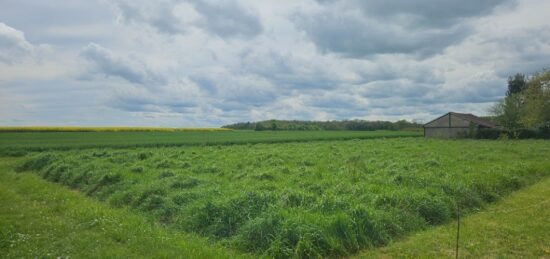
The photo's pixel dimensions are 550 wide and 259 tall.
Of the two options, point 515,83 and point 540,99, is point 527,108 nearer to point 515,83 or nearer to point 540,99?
point 540,99

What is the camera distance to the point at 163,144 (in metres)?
40.3

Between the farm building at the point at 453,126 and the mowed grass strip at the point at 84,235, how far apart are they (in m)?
62.5

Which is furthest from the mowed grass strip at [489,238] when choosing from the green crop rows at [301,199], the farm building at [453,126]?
the farm building at [453,126]

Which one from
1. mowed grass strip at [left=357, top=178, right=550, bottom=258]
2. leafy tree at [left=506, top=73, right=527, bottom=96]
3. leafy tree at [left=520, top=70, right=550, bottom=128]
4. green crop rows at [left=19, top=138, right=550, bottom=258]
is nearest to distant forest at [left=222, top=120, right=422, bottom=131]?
leafy tree at [left=506, top=73, right=527, bottom=96]

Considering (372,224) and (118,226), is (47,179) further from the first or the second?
(372,224)

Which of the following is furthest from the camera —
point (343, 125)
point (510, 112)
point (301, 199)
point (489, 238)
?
point (343, 125)

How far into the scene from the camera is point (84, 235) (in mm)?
8672

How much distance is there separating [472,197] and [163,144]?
3347cm

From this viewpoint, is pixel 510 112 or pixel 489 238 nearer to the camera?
pixel 489 238

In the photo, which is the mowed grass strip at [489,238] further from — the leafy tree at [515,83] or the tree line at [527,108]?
the leafy tree at [515,83]

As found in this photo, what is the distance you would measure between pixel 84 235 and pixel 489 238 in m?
9.06

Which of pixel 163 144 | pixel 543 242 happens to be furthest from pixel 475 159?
pixel 163 144

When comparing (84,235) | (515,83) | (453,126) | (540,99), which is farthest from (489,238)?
(515,83)

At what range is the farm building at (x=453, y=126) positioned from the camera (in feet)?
206
